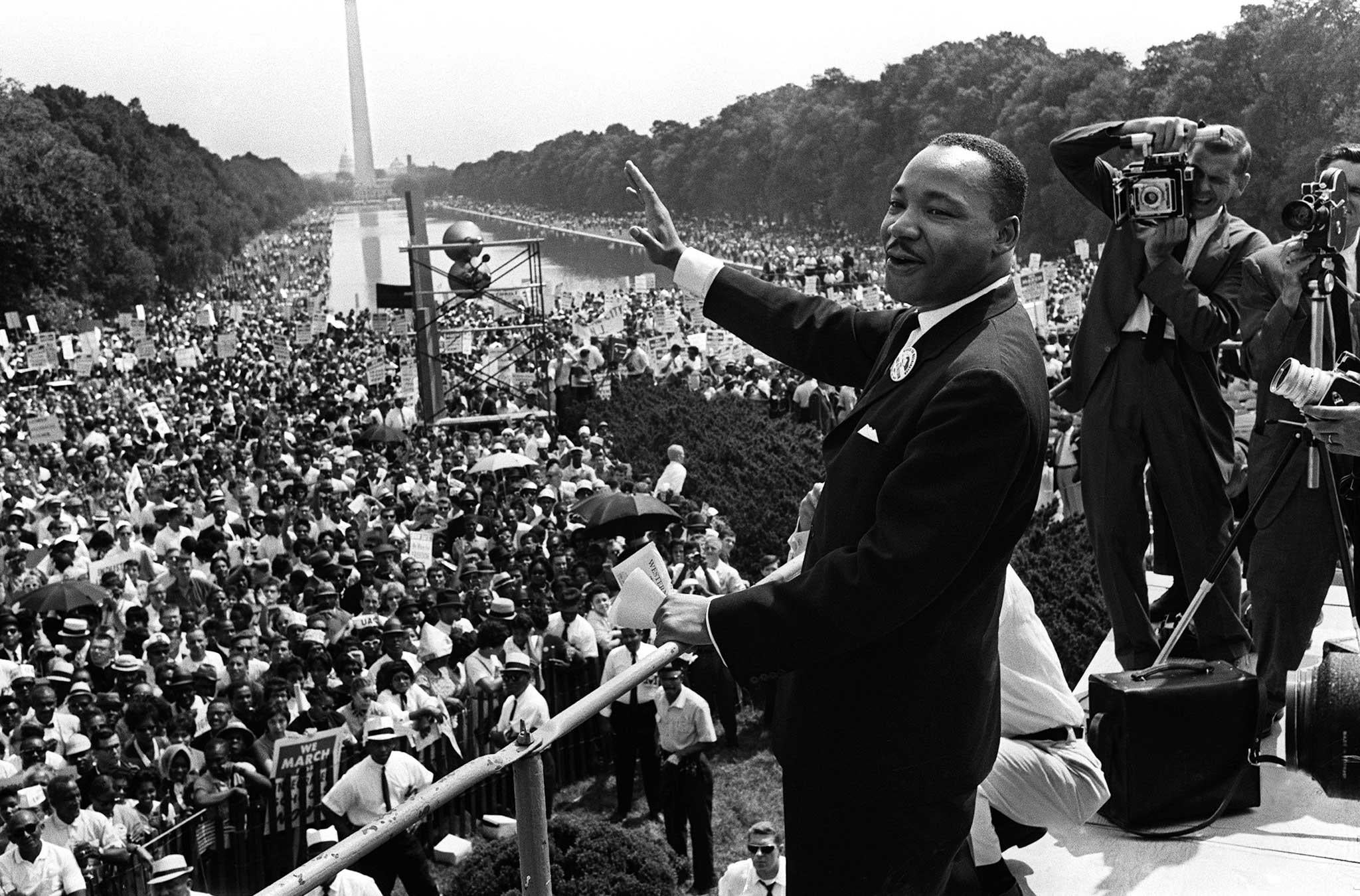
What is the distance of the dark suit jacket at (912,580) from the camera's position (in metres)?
2.49

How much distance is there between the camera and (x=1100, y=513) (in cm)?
493

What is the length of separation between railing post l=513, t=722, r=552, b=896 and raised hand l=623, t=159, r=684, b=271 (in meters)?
1.08

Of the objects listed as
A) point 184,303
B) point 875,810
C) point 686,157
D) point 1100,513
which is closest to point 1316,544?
point 1100,513

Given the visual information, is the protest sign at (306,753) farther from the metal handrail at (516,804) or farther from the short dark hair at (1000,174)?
the short dark hair at (1000,174)

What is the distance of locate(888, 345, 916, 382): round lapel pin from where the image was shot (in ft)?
8.84

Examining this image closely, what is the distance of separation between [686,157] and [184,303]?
200 ft

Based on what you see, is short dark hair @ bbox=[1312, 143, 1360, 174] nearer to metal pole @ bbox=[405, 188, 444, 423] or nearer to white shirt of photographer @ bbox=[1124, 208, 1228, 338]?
white shirt of photographer @ bbox=[1124, 208, 1228, 338]

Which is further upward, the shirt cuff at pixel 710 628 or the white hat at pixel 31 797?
the shirt cuff at pixel 710 628

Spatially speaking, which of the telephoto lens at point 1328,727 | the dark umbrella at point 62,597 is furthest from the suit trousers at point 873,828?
the dark umbrella at point 62,597

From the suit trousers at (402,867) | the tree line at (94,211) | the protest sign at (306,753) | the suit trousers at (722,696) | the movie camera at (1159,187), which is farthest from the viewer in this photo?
the tree line at (94,211)

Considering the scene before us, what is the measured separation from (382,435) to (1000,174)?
813 inches

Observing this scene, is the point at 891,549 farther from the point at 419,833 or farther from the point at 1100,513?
the point at 419,833

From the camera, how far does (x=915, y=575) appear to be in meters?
2.47

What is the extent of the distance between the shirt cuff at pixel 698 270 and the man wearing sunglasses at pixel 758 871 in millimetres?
4333
